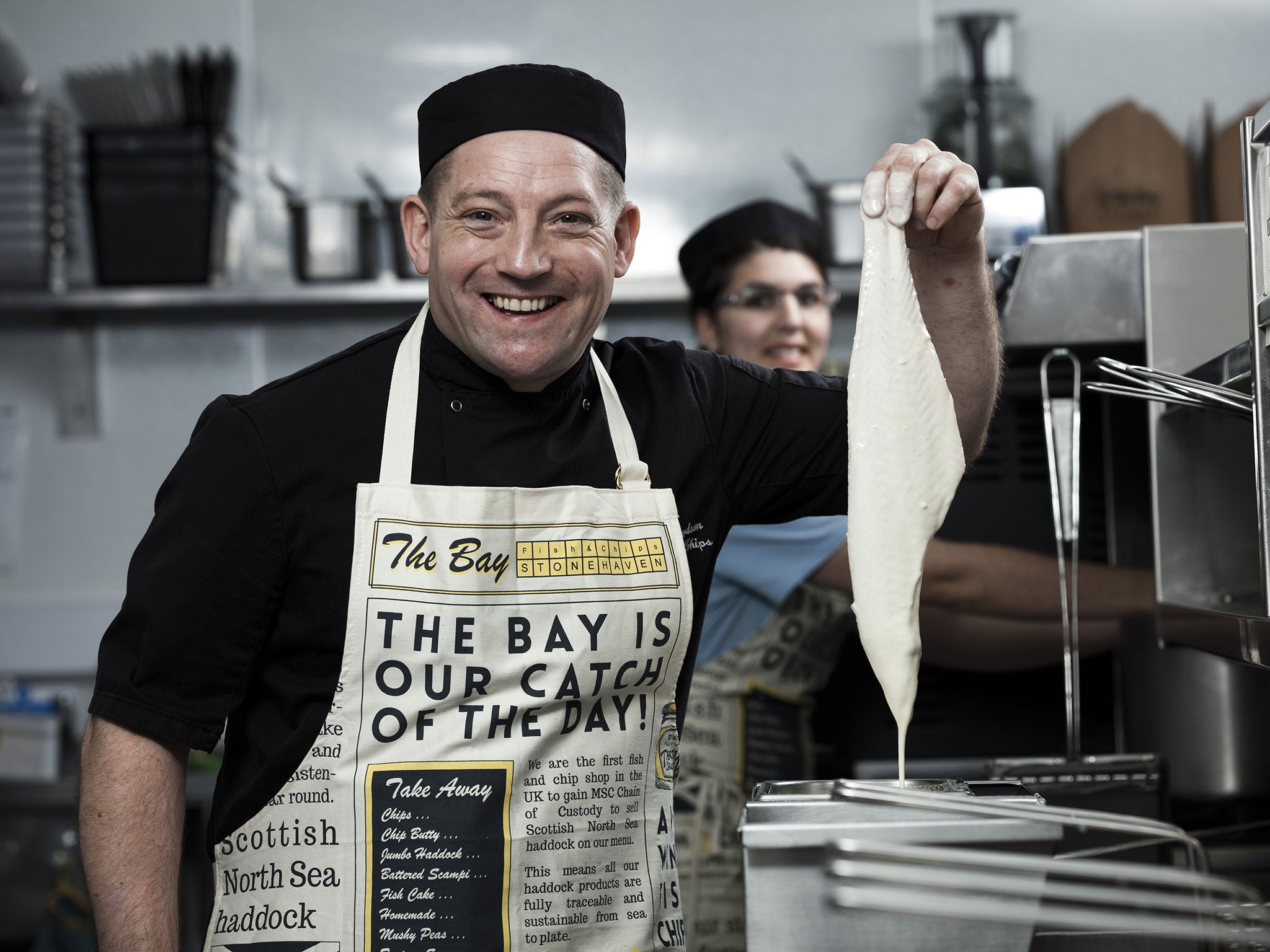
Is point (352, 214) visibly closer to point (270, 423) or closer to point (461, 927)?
point (270, 423)

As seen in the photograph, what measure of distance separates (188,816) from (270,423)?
5.44 ft

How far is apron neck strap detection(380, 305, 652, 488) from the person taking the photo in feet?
3.99

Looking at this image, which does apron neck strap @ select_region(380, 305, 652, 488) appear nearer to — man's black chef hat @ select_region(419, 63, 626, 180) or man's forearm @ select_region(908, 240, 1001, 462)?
man's black chef hat @ select_region(419, 63, 626, 180)

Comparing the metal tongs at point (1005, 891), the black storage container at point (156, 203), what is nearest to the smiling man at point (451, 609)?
the metal tongs at point (1005, 891)

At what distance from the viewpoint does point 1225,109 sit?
2953 mm

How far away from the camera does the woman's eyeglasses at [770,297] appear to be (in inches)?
78.0

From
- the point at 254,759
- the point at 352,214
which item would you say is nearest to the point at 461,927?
the point at 254,759

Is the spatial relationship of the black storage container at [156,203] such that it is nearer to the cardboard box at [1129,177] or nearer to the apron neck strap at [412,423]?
the apron neck strap at [412,423]

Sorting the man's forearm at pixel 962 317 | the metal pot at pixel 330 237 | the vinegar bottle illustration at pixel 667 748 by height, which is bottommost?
the vinegar bottle illustration at pixel 667 748

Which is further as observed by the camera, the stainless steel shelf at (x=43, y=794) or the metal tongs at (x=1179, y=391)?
the stainless steel shelf at (x=43, y=794)

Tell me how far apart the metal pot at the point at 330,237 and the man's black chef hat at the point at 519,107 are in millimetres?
1585

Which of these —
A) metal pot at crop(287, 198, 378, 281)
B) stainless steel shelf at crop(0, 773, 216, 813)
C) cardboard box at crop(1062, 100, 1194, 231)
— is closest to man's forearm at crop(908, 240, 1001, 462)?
cardboard box at crop(1062, 100, 1194, 231)

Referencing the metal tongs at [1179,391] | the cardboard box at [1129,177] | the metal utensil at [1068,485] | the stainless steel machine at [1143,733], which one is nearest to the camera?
the stainless steel machine at [1143,733]

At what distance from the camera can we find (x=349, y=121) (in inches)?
122
